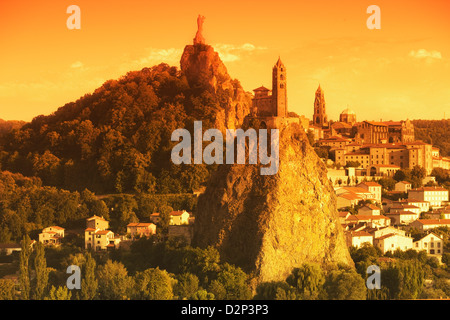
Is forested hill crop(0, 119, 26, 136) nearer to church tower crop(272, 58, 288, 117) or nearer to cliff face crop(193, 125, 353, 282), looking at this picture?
church tower crop(272, 58, 288, 117)

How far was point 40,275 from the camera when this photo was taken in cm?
3338

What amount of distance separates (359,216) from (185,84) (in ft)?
47.1

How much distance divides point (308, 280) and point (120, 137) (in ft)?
61.3

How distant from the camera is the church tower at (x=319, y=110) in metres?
64.2

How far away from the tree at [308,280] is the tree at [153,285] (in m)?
4.03

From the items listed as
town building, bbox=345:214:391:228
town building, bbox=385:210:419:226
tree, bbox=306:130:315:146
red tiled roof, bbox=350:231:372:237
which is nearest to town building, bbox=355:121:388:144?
tree, bbox=306:130:315:146

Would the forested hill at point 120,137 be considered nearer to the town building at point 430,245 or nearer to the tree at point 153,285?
the town building at point 430,245

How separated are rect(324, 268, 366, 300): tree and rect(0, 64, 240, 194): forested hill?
1370cm

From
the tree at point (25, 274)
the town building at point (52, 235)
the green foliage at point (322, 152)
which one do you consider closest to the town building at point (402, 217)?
the green foliage at point (322, 152)

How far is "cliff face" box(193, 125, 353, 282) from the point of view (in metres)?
34.8

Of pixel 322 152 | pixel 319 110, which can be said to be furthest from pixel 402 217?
pixel 319 110

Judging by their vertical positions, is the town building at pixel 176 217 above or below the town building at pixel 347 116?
below
